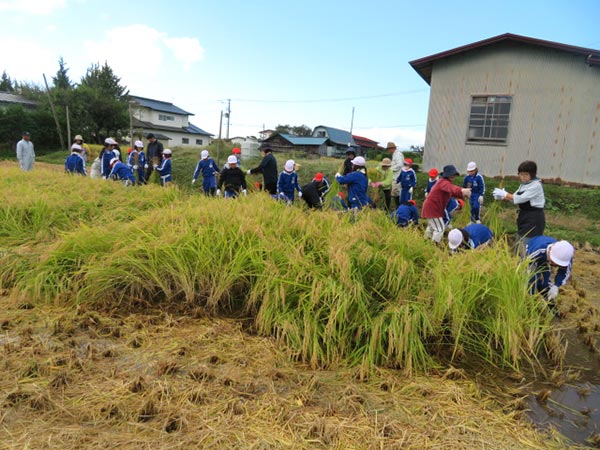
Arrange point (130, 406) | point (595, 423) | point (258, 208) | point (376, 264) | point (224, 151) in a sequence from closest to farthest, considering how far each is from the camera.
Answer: point (130, 406), point (595, 423), point (376, 264), point (258, 208), point (224, 151)

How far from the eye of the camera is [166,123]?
42094 millimetres

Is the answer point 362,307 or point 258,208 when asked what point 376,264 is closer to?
point 362,307

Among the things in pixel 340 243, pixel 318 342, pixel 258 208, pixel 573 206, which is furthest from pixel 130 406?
pixel 573 206

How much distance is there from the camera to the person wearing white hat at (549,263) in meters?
3.31

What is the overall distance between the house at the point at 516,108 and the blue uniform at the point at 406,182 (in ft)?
11.9

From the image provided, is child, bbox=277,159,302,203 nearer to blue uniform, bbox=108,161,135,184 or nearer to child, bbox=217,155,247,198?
child, bbox=217,155,247,198

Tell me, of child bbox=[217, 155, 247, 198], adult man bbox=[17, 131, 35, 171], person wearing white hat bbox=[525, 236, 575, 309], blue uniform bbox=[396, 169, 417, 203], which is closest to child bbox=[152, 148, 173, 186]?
child bbox=[217, 155, 247, 198]

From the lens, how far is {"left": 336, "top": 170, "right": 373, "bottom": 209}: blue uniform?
6.42 m

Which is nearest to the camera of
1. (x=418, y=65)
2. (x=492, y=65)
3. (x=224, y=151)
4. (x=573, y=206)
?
(x=573, y=206)

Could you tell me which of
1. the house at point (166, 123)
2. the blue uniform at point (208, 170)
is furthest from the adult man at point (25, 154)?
the house at point (166, 123)

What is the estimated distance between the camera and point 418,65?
11812 millimetres

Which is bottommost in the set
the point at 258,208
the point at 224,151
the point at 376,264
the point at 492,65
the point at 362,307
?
the point at 362,307

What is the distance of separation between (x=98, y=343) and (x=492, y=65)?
11.5 meters

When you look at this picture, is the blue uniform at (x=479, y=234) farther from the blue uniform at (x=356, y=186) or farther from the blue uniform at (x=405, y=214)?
the blue uniform at (x=356, y=186)
